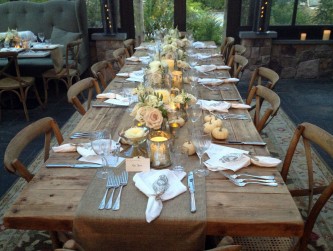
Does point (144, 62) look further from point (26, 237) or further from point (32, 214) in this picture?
point (32, 214)

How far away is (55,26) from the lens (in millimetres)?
5211

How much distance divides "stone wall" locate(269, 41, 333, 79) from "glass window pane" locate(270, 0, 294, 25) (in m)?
0.51

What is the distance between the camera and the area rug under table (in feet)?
6.46

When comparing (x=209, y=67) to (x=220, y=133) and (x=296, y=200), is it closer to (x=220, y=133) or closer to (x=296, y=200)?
(x=296, y=200)

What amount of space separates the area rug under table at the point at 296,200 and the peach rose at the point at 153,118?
109 cm

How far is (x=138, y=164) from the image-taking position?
4.34ft

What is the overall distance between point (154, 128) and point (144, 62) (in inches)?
80.5

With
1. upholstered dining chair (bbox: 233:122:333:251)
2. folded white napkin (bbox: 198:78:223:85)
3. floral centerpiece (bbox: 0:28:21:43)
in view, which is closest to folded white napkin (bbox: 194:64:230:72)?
folded white napkin (bbox: 198:78:223:85)

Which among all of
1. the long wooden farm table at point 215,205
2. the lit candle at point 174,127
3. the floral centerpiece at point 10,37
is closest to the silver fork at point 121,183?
the long wooden farm table at point 215,205

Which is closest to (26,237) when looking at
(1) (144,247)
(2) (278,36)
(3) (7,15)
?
(1) (144,247)

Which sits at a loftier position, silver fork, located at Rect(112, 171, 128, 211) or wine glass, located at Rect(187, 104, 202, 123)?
wine glass, located at Rect(187, 104, 202, 123)

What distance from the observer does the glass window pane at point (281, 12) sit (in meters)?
5.37

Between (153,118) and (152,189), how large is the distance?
33 centimetres

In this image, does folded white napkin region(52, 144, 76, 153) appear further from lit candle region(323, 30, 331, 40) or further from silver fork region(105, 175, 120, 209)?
lit candle region(323, 30, 331, 40)
